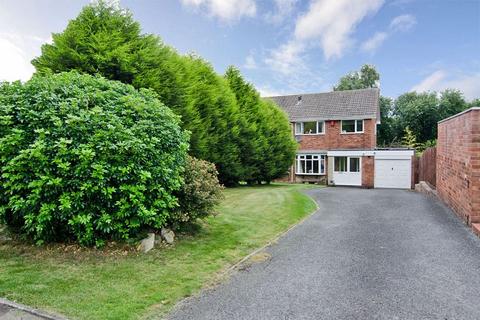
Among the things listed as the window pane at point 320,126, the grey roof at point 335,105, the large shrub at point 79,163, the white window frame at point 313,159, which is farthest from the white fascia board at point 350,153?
the large shrub at point 79,163

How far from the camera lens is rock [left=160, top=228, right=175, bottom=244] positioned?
6512 mm

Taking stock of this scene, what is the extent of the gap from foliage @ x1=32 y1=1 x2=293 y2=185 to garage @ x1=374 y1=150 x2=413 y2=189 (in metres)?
13.1

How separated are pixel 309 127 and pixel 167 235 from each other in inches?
912

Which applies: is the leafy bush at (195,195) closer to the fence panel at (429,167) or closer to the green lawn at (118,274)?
the green lawn at (118,274)

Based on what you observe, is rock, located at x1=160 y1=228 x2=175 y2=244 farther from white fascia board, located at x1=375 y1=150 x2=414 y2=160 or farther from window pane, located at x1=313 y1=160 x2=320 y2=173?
window pane, located at x1=313 y1=160 x2=320 y2=173

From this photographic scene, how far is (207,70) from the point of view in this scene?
49.3 feet

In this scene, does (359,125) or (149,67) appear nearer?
(149,67)

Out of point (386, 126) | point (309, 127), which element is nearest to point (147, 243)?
point (309, 127)

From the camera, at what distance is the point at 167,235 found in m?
6.55

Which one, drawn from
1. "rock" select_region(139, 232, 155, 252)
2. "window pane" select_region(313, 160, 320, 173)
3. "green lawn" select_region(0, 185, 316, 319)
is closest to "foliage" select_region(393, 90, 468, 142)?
"window pane" select_region(313, 160, 320, 173)

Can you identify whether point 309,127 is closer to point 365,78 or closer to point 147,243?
point 147,243

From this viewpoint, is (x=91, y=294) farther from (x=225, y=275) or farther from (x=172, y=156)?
(x=172, y=156)

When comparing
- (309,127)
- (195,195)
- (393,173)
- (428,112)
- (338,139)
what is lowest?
(393,173)

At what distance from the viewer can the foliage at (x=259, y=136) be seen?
59.5 ft
